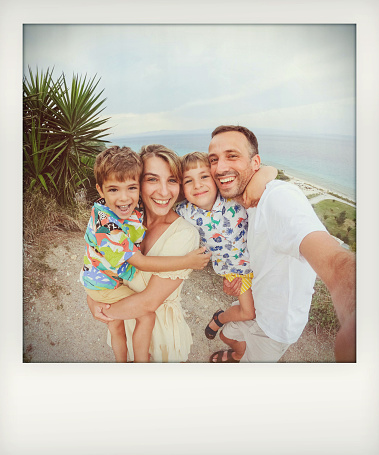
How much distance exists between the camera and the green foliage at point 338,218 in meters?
3.14

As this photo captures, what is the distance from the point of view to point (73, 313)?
321cm

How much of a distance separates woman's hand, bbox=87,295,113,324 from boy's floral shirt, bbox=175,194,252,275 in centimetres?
73

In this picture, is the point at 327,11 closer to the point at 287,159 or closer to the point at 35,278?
the point at 287,159

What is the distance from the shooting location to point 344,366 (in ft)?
10.7

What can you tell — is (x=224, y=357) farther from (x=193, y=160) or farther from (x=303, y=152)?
(x=303, y=152)

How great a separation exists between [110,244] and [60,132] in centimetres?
76

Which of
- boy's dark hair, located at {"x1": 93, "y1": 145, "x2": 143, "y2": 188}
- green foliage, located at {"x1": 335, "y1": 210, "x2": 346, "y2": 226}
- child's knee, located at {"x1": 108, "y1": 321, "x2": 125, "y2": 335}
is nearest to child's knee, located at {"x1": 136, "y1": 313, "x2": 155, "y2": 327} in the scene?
child's knee, located at {"x1": 108, "y1": 321, "x2": 125, "y2": 335}

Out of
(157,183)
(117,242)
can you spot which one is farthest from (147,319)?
(157,183)

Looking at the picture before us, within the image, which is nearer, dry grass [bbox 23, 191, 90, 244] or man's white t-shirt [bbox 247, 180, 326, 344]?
man's white t-shirt [bbox 247, 180, 326, 344]

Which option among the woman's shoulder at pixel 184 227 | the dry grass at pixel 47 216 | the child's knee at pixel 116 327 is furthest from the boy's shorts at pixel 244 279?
the dry grass at pixel 47 216

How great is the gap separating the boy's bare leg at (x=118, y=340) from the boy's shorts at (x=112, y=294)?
137 millimetres

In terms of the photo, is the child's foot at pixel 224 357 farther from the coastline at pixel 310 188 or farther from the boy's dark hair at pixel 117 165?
the boy's dark hair at pixel 117 165

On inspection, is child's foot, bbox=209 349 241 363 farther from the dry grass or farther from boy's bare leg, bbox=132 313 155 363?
the dry grass

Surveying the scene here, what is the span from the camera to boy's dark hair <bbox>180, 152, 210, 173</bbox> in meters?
3.11
